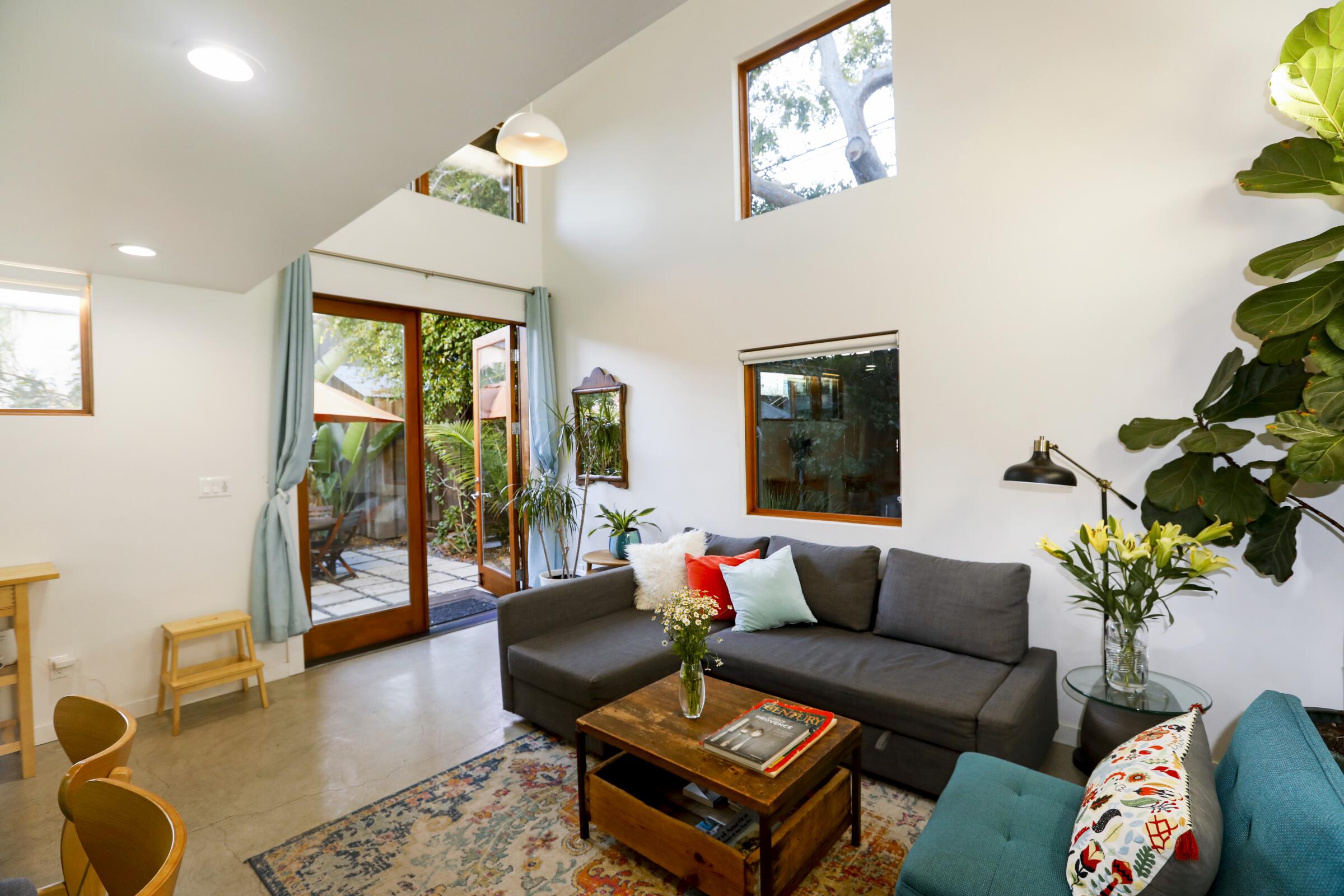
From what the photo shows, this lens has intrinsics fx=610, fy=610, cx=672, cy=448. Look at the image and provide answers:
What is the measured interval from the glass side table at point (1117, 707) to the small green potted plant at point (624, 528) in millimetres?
2819

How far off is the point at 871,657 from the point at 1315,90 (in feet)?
8.18

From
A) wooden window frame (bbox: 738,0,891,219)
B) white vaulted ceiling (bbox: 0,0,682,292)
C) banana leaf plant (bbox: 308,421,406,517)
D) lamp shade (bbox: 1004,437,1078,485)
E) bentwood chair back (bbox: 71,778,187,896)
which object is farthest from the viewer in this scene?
banana leaf plant (bbox: 308,421,406,517)

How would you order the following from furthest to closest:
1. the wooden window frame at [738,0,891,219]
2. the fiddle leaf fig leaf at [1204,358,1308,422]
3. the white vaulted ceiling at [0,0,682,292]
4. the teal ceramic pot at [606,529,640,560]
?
the teal ceramic pot at [606,529,640,560] < the wooden window frame at [738,0,891,219] < the fiddle leaf fig leaf at [1204,358,1308,422] < the white vaulted ceiling at [0,0,682,292]

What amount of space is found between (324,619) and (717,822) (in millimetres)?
3395

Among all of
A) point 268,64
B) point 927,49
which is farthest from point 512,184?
point 268,64

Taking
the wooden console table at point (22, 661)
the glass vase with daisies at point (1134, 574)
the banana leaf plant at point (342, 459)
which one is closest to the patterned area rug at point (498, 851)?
the glass vase with daisies at point (1134, 574)

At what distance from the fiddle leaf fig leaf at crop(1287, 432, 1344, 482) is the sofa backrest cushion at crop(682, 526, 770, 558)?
2.43 m

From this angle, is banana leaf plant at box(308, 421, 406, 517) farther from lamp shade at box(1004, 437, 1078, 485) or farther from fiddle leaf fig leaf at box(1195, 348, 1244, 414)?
fiddle leaf fig leaf at box(1195, 348, 1244, 414)

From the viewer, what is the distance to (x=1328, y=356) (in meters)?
1.85

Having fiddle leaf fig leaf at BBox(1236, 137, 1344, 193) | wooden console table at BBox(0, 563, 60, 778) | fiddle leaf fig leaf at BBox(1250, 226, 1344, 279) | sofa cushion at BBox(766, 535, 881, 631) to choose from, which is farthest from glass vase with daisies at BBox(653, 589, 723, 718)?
wooden console table at BBox(0, 563, 60, 778)

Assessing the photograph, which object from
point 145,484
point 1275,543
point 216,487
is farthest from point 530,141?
point 1275,543

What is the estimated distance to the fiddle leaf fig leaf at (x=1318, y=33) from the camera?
177cm

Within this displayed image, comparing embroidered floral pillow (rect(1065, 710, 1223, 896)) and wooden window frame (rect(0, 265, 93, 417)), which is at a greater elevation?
wooden window frame (rect(0, 265, 93, 417))

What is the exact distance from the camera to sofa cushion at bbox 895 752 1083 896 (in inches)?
57.7
